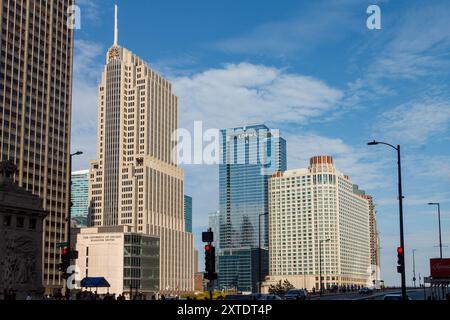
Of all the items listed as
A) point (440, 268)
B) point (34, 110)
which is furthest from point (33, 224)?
point (34, 110)

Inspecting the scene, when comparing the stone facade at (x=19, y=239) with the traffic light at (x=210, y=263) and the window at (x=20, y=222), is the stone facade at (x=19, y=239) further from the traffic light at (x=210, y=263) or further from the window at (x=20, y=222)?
the traffic light at (x=210, y=263)

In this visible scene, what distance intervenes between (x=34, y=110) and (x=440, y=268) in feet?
496

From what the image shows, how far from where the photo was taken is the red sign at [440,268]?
59.7 m

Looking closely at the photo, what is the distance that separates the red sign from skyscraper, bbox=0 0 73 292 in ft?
457

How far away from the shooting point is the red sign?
59688 millimetres

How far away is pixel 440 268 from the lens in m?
60.2

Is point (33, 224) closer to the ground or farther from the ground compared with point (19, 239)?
farther from the ground

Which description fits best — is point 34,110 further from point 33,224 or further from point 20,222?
point 20,222

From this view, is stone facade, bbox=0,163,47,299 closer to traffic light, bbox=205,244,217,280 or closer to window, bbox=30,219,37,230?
window, bbox=30,219,37,230

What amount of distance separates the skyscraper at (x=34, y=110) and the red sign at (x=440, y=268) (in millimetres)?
139165

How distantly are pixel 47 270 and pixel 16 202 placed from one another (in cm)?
12961
